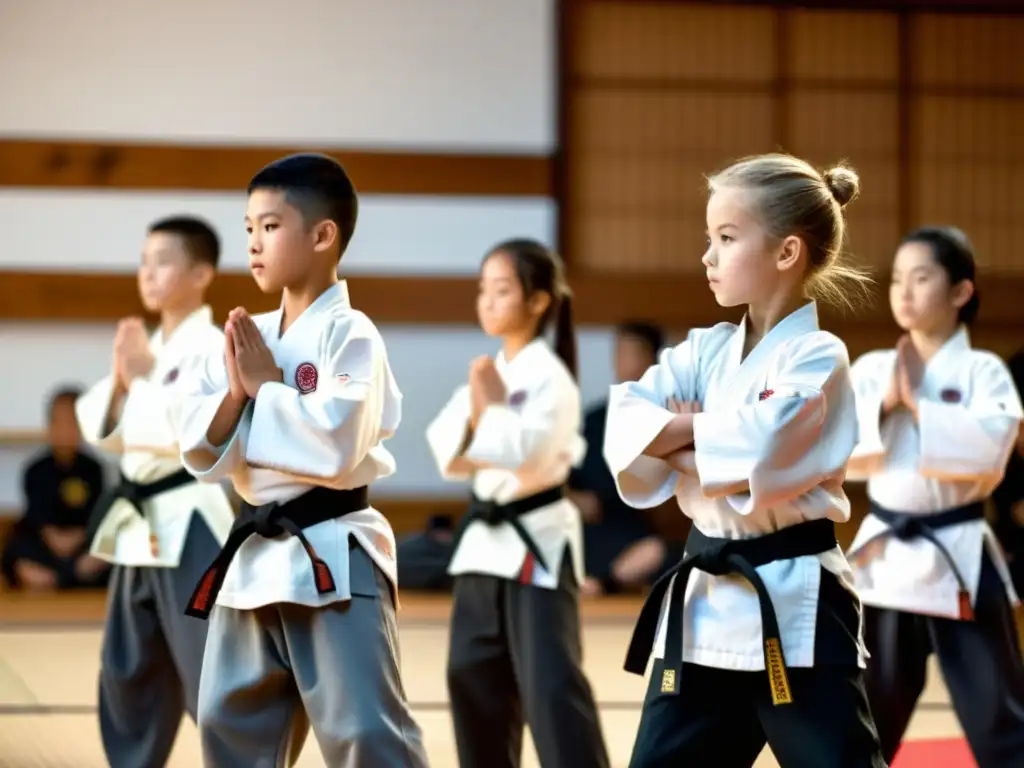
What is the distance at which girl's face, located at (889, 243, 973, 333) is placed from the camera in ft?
12.2

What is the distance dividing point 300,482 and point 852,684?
3.27 feet

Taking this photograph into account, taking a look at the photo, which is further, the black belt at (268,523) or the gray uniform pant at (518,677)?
the gray uniform pant at (518,677)

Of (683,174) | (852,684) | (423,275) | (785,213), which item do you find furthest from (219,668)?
(683,174)

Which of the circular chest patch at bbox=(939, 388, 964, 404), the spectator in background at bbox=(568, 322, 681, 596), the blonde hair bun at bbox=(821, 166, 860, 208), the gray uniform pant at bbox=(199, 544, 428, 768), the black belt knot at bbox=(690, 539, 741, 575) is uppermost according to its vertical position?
the blonde hair bun at bbox=(821, 166, 860, 208)

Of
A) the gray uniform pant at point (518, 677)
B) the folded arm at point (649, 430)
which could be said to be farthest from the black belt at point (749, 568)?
the gray uniform pant at point (518, 677)

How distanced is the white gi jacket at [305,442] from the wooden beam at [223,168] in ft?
18.5

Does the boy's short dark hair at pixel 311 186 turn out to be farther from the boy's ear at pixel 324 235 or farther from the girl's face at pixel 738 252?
the girl's face at pixel 738 252

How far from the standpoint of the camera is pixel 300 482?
2645 millimetres

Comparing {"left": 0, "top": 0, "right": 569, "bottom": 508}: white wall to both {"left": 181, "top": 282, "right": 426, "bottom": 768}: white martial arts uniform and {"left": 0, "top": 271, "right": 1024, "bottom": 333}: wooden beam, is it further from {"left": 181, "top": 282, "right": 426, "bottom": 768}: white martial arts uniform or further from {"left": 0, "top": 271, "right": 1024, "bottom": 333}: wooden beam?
{"left": 181, "top": 282, "right": 426, "bottom": 768}: white martial arts uniform

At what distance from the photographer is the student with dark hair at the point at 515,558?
3.63 metres

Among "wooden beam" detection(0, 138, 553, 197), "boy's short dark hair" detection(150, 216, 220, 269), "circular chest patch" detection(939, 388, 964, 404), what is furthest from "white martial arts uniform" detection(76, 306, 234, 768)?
"wooden beam" detection(0, 138, 553, 197)

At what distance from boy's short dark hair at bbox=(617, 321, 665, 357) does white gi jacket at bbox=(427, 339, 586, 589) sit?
137 inches

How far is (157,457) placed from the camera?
148 inches

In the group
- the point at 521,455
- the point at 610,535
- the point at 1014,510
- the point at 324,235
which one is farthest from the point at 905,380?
the point at 610,535
